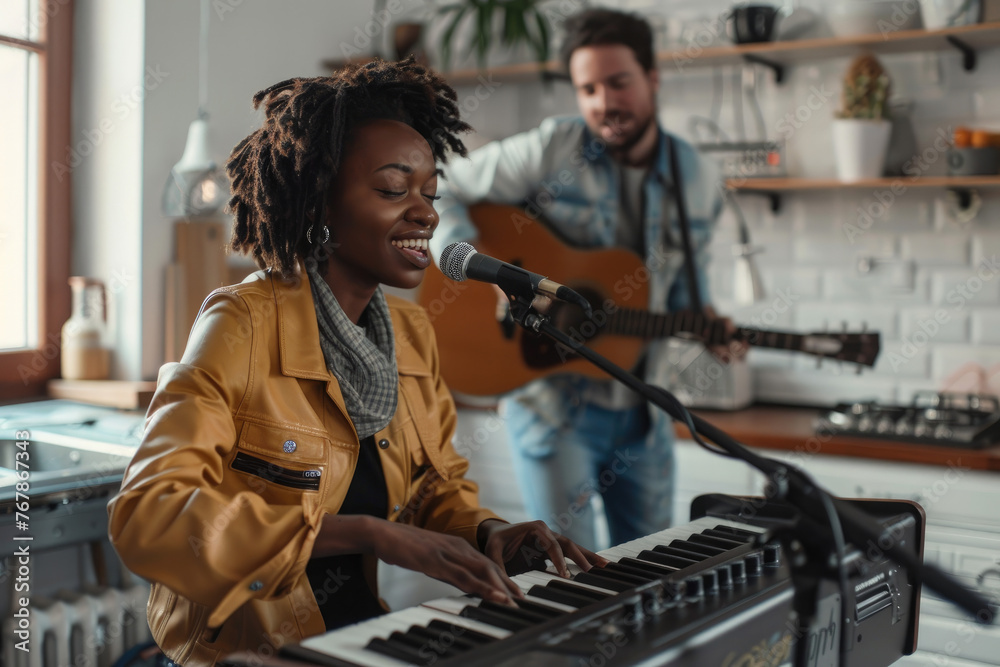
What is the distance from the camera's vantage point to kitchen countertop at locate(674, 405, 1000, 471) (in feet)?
8.82

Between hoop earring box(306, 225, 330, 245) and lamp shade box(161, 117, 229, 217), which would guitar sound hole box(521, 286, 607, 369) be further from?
hoop earring box(306, 225, 330, 245)

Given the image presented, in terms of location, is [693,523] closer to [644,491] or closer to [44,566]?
[644,491]

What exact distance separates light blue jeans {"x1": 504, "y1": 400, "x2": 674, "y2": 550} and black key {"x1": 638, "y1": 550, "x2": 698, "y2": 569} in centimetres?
126

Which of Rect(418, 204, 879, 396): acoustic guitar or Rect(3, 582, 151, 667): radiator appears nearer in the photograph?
Rect(3, 582, 151, 667): radiator

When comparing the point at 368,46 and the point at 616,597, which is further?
the point at 368,46

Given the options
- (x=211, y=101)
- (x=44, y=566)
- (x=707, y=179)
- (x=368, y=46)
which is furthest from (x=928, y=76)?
(x=44, y=566)

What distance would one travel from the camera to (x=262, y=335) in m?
1.38

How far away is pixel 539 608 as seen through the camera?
1.11 m

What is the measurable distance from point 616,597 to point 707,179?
6.14 ft

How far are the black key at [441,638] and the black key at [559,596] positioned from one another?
18 cm

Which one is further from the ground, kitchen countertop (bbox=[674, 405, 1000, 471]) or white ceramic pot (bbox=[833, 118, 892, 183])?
white ceramic pot (bbox=[833, 118, 892, 183])

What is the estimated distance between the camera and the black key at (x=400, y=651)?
3.11 feet

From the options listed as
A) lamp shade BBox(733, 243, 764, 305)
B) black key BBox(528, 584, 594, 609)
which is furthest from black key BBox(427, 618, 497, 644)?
lamp shade BBox(733, 243, 764, 305)

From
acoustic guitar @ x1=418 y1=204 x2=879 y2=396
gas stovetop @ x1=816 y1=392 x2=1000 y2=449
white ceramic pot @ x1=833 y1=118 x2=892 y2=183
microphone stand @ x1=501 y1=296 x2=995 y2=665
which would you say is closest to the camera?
microphone stand @ x1=501 y1=296 x2=995 y2=665
